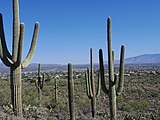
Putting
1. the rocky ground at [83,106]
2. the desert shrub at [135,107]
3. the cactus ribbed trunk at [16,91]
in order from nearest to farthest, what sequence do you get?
the cactus ribbed trunk at [16,91]
the rocky ground at [83,106]
the desert shrub at [135,107]

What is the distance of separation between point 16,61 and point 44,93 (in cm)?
2097

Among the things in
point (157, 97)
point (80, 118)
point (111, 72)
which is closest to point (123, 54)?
point (111, 72)

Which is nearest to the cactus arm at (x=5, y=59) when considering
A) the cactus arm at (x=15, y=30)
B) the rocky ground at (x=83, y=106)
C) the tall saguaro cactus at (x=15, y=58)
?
the tall saguaro cactus at (x=15, y=58)

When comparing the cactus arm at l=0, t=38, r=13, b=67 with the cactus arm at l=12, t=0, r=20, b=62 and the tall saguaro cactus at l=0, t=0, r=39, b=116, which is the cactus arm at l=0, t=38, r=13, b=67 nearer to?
the tall saguaro cactus at l=0, t=0, r=39, b=116

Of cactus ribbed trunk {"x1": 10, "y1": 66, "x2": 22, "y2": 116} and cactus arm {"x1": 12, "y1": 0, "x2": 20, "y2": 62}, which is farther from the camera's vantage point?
cactus arm {"x1": 12, "y1": 0, "x2": 20, "y2": 62}

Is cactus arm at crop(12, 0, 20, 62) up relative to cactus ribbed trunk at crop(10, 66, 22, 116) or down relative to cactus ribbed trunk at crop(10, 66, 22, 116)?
up

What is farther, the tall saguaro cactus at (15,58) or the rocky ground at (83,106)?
the rocky ground at (83,106)

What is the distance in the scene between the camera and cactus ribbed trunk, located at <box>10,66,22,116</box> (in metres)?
9.95

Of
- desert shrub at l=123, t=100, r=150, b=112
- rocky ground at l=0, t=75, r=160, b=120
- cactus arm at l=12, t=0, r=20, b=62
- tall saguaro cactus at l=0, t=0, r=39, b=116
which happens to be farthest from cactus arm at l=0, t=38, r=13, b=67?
desert shrub at l=123, t=100, r=150, b=112

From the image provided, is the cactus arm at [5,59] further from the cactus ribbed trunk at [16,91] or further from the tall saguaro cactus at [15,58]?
the cactus ribbed trunk at [16,91]

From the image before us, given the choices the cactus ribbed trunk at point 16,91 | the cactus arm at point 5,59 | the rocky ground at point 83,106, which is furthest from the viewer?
the rocky ground at point 83,106

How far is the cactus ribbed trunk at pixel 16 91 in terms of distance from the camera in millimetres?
9945

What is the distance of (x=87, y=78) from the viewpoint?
639 inches

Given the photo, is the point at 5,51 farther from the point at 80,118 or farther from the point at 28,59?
the point at 80,118
